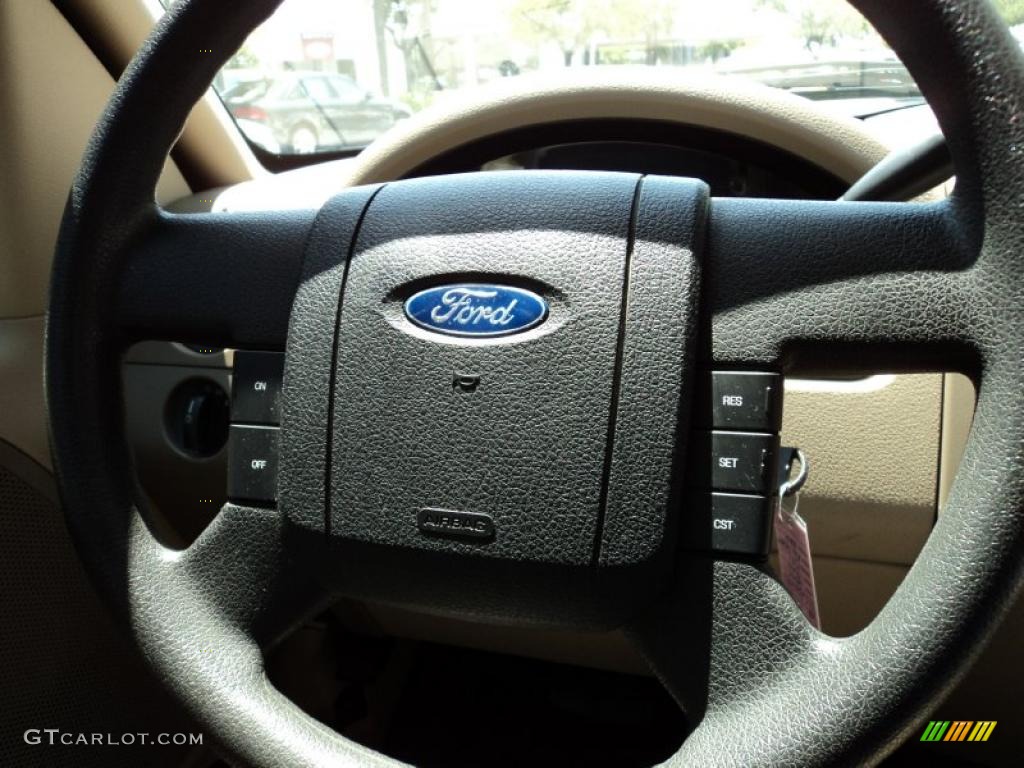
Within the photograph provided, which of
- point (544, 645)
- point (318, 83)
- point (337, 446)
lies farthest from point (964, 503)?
point (318, 83)

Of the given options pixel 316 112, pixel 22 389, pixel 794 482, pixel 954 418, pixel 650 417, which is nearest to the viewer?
pixel 650 417

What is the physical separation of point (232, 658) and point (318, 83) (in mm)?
1271

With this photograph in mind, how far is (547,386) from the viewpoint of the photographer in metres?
0.71

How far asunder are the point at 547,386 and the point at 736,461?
14 cm

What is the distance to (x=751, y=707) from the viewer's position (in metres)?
0.66

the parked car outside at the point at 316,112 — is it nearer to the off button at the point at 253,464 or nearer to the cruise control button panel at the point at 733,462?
the off button at the point at 253,464

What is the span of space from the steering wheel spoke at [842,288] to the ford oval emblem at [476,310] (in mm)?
130

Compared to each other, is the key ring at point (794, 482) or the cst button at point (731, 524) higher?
the cst button at point (731, 524)

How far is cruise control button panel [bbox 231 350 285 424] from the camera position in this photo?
81 centimetres

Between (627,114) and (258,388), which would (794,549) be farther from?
(627,114)

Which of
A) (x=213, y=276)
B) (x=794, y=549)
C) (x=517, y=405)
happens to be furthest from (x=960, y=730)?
(x=213, y=276)

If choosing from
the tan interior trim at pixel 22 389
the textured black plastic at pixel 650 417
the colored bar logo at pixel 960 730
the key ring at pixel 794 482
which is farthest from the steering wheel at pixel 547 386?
the colored bar logo at pixel 960 730

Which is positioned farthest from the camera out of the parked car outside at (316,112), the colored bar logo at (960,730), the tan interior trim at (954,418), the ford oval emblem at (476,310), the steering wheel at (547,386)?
the parked car outside at (316,112)

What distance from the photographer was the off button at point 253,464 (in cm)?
81
